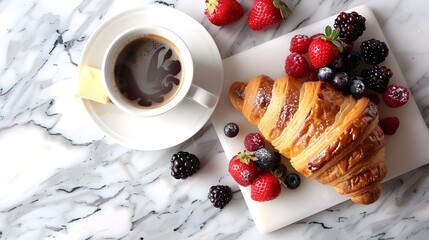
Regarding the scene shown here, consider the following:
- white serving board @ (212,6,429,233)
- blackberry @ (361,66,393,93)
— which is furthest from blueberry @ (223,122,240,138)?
blackberry @ (361,66,393,93)

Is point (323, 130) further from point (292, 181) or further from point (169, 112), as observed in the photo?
point (169, 112)

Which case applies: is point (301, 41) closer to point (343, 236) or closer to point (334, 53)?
point (334, 53)

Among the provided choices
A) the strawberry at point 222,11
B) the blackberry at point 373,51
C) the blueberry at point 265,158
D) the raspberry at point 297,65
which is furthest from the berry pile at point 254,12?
the blueberry at point 265,158

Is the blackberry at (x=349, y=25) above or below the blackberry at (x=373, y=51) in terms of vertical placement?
above

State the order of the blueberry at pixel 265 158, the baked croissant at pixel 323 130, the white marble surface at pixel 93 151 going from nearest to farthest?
1. the baked croissant at pixel 323 130
2. the blueberry at pixel 265 158
3. the white marble surface at pixel 93 151

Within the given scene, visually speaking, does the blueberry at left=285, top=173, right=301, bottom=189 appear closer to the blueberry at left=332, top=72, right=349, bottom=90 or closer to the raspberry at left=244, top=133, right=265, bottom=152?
the raspberry at left=244, top=133, right=265, bottom=152

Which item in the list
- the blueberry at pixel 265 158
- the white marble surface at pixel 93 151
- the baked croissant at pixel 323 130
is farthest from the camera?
the white marble surface at pixel 93 151

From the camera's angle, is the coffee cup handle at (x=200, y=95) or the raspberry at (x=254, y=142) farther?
the raspberry at (x=254, y=142)

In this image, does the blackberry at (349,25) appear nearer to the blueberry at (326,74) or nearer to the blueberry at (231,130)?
the blueberry at (326,74)
